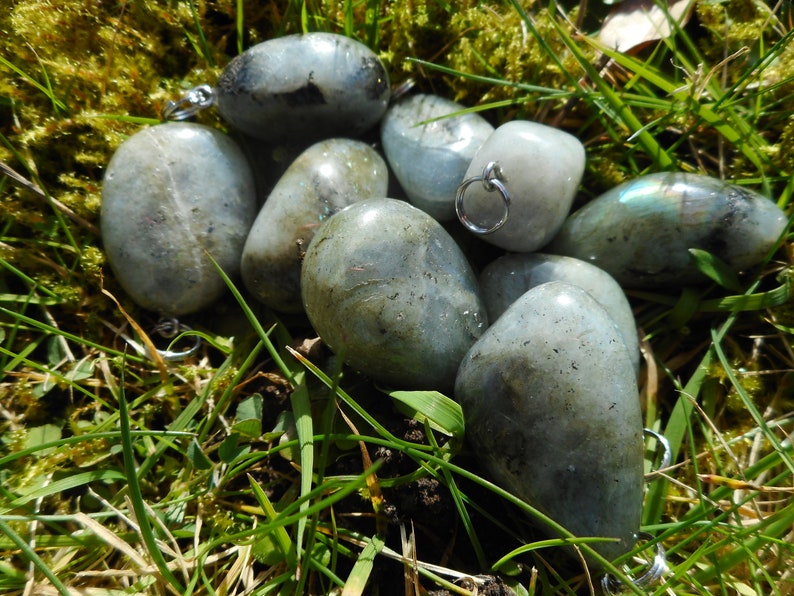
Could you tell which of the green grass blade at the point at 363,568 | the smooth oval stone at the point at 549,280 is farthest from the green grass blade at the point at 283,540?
the smooth oval stone at the point at 549,280

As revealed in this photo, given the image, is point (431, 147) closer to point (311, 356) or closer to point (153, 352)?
point (311, 356)

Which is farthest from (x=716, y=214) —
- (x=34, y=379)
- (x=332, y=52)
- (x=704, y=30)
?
(x=34, y=379)

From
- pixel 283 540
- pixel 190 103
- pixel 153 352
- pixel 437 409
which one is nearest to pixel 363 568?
pixel 283 540

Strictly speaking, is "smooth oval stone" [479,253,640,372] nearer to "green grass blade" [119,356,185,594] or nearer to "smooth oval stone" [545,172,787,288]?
"smooth oval stone" [545,172,787,288]

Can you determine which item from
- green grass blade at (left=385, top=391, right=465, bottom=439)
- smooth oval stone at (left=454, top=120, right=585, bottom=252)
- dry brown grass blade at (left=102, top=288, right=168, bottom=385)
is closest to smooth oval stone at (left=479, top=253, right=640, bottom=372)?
smooth oval stone at (left=454, top=120, right=585, bottom=252)

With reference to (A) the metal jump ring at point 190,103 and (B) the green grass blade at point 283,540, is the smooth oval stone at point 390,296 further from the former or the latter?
(A) the metal jump ring at point 190,103
